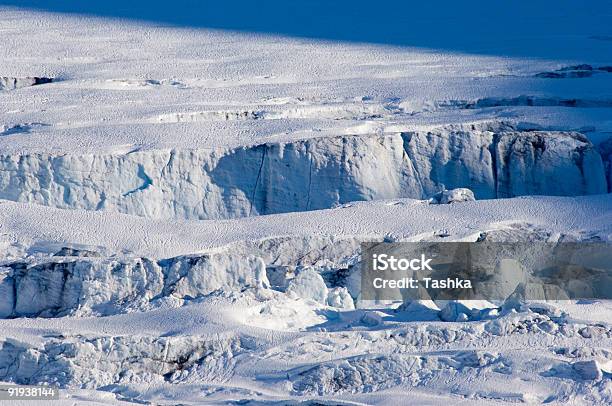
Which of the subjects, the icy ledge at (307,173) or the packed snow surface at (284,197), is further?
the icy ledge at (307,173)

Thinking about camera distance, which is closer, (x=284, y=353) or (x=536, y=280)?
(x=284, y=353)

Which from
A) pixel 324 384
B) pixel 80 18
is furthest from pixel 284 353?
pixel 80 18

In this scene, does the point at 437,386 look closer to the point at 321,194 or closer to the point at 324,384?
the point at 324,384

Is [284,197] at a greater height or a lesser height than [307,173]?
lesser

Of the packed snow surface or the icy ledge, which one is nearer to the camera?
the packed snow surface
